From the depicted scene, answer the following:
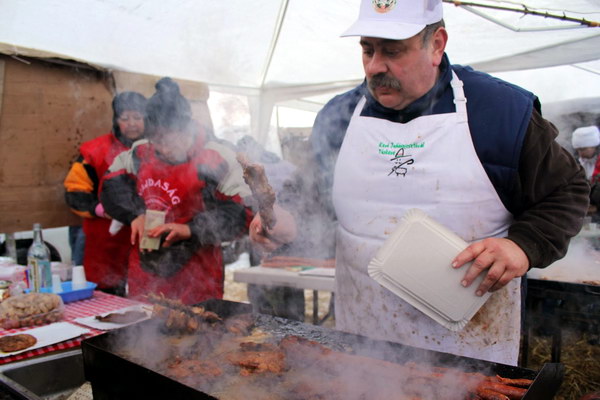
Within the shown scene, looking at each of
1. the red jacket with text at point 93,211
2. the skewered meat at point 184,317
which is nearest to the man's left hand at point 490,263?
the skewered meat at point 184,317

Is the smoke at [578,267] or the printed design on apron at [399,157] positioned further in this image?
the smoke at [578,267]

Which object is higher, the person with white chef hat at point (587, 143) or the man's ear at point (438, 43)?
the man's ear at point (438, 43)

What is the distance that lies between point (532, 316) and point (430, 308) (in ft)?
8.59

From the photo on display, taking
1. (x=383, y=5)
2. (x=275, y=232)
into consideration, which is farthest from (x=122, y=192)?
(x=383, y=5)

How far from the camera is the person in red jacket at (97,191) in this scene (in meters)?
4.30

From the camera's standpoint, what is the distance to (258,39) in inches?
231

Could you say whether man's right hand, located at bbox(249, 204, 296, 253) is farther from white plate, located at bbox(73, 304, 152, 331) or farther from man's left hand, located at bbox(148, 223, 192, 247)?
man's left hand, located at bbox(148, 223, 192, 247)

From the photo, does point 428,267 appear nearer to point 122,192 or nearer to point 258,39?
point 122,192

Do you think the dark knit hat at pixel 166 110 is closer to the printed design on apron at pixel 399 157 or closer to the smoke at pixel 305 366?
the smoke at pixel 305 366

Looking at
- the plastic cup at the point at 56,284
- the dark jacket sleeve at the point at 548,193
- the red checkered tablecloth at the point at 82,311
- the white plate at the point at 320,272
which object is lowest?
the white plate at the point at 320,272

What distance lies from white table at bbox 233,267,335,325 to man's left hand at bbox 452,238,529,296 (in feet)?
9.26

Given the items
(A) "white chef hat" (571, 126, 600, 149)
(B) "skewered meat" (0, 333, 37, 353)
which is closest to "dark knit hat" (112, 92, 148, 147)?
(B) "skewered meat" (0, 333, 37, 353)

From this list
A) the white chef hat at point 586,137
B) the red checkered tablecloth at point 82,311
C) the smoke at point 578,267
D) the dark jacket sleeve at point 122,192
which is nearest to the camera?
the red checkered tablecloth at point 82,311

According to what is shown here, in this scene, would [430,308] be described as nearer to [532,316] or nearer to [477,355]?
[477,355]
